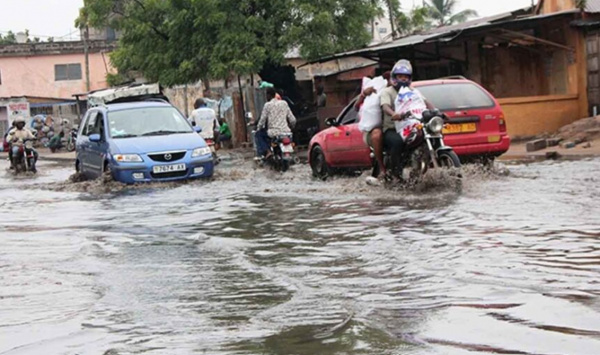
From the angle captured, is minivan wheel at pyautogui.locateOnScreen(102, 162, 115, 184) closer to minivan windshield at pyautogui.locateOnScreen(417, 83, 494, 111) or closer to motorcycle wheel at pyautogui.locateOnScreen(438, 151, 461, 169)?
minivan windshield at pyautogui.locateOnScreen(417, 83, 494, 111)

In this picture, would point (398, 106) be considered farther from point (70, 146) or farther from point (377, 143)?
point (70, 146)

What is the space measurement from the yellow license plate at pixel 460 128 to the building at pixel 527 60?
9309 millimetres

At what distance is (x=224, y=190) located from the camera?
15.1 metres

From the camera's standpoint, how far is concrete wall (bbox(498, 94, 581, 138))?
2373 cm

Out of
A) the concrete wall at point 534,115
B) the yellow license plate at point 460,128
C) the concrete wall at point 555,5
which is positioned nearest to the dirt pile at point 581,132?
the concrete wall at point 534,115

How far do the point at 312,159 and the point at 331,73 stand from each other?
15.3 meters

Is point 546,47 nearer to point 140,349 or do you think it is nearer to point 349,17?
point 349,17

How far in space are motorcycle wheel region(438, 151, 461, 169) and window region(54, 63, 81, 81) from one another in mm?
53391

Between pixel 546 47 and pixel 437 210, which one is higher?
pixel 546 47

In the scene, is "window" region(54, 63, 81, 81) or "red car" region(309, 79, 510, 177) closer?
"red car" region(309, 79, 510, 177)

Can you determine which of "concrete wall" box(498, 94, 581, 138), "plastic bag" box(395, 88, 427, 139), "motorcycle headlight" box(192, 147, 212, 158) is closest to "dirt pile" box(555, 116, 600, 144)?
"concrete wall" box(498, 94, 581, 138)

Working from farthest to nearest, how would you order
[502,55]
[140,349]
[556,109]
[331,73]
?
[331,73]
[502,55]
[556,109]
[140,349]

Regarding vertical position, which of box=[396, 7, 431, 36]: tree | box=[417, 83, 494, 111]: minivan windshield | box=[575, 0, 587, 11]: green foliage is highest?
box=[396, 7, 431, 36]: tree

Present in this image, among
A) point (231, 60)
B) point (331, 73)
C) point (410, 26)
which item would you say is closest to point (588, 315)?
point (231, 60)
